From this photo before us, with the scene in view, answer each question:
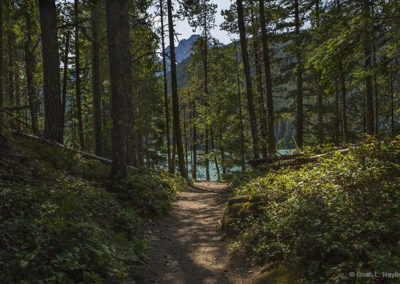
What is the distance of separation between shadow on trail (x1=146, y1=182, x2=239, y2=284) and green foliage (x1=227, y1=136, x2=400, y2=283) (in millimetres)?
858

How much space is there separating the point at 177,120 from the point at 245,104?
597cm

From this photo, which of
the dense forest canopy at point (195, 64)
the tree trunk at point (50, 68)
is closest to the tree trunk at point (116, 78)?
the dense forest canopy at point (195, 64)

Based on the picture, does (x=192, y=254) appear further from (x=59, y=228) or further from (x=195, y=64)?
(x=195, y=64)

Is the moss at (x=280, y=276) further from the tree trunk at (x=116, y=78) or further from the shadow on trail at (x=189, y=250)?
the tree trunk at (x=116, y=78)

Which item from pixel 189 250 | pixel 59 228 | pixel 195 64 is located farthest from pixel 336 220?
pixel 195 64

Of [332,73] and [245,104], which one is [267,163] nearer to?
[332,73]

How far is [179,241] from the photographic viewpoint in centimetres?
623

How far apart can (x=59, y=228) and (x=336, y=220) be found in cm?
453

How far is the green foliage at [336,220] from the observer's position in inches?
121

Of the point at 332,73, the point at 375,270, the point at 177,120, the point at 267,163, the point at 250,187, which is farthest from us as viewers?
the point at 177,120

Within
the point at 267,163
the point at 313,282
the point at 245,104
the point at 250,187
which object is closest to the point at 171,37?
the point at 245,104

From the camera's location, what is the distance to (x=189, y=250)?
5.69m

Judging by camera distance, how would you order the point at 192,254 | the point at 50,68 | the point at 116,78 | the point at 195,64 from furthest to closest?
→ the point at 195,64 < the point at 50,68 < the point at 116,78 < the point at 192,254

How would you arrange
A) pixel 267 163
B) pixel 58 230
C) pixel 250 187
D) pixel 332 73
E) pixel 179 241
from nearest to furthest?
1. pixel 58 230
2. pixel 179 241
3. pixel 332 73
4. pixel 250 187
5. pixel 267 163
